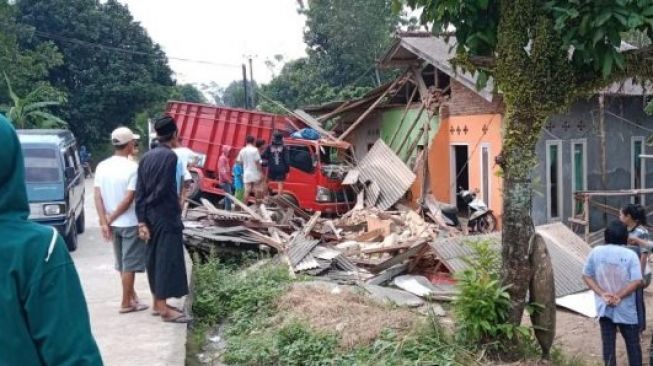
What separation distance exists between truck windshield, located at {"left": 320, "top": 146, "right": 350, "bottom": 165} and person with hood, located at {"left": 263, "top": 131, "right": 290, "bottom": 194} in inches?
39.6

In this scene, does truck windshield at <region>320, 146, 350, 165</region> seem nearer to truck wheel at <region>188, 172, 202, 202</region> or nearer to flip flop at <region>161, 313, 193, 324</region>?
truck wheel at <region>188, 172, 202, 202</region>

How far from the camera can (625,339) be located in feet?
19.0

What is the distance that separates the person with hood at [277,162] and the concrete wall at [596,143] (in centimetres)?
566

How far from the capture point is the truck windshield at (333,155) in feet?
51.8

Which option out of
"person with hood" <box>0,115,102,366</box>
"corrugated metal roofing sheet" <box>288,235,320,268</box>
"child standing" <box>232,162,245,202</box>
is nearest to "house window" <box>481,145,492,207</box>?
"corrugated metal roofing sheet" <box>288,235,320,268</box>

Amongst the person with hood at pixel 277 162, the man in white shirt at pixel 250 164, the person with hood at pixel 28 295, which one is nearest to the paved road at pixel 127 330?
the person with hood at pixel 28 295

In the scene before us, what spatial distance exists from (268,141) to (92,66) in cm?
2153

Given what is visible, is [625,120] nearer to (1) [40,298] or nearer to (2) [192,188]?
(2) [192,188]

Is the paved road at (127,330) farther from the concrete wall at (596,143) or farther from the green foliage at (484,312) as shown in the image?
the concrete wall at (596,143)

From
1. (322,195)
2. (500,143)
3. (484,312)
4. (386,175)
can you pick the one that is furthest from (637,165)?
(484,312)

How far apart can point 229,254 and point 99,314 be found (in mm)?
4235

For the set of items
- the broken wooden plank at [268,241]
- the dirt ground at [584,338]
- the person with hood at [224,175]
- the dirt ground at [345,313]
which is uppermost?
the person with hood at [224,175]

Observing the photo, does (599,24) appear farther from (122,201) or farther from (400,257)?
(400,257)

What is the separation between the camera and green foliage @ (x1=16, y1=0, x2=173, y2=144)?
1331 inches
